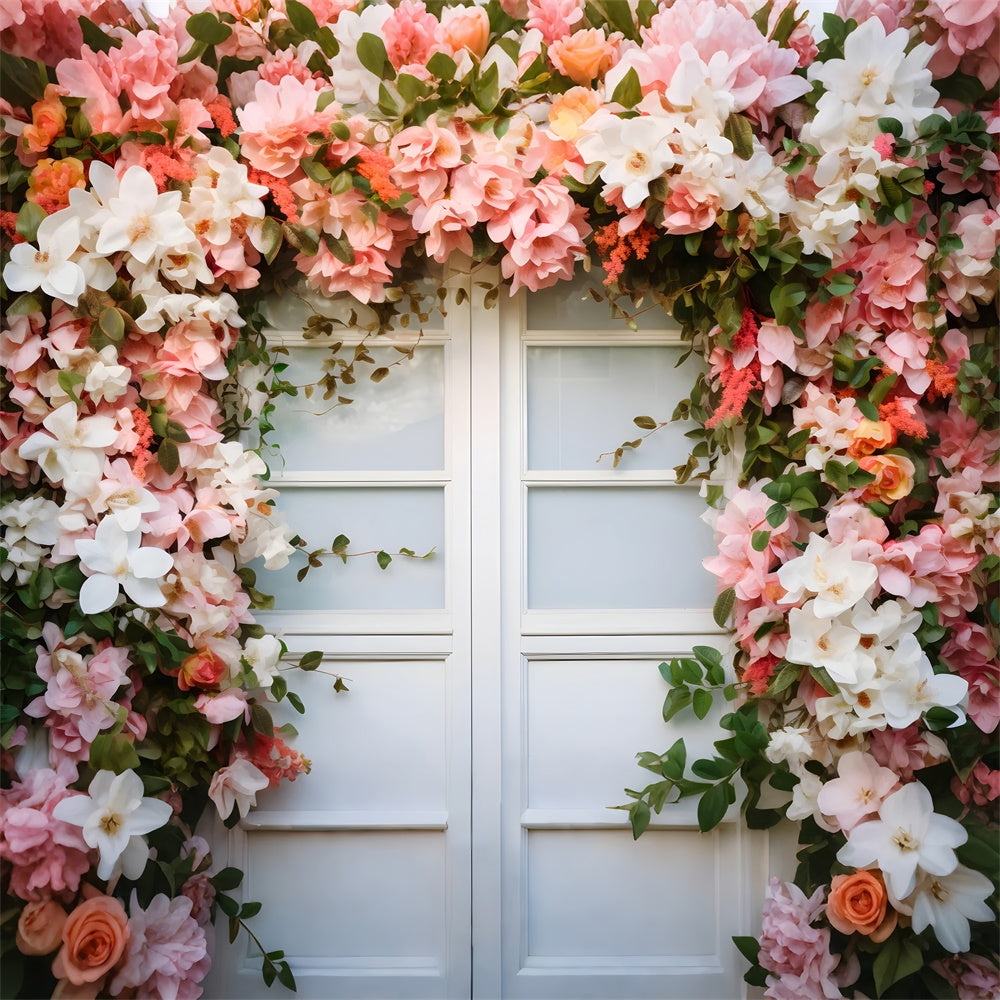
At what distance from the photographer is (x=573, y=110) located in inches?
60.9

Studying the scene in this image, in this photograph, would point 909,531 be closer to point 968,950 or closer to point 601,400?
point 601,400

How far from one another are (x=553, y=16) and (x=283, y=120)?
55cm

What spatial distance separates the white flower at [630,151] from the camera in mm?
1470

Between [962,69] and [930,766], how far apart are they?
4.52ft

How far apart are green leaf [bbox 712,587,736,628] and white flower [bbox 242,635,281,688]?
896 mm

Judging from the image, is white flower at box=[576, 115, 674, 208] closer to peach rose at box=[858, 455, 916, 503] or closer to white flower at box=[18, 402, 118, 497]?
peach rose at box=[858, 455, 916, 503]

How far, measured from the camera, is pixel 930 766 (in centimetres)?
160

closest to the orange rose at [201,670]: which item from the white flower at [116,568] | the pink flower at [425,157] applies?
the white flower at [116,568]

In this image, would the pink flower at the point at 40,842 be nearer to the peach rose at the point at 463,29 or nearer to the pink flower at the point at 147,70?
the pink flower at the point at 147,70

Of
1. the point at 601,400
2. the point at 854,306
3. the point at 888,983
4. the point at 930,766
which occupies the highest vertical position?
the point at 854,306

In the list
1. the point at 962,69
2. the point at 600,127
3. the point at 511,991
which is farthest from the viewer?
the point at 511,991

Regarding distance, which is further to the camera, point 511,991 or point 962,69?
point 511,991

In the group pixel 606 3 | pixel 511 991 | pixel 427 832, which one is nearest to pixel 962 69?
pixel 606 3

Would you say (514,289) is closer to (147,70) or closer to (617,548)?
(617,548)
